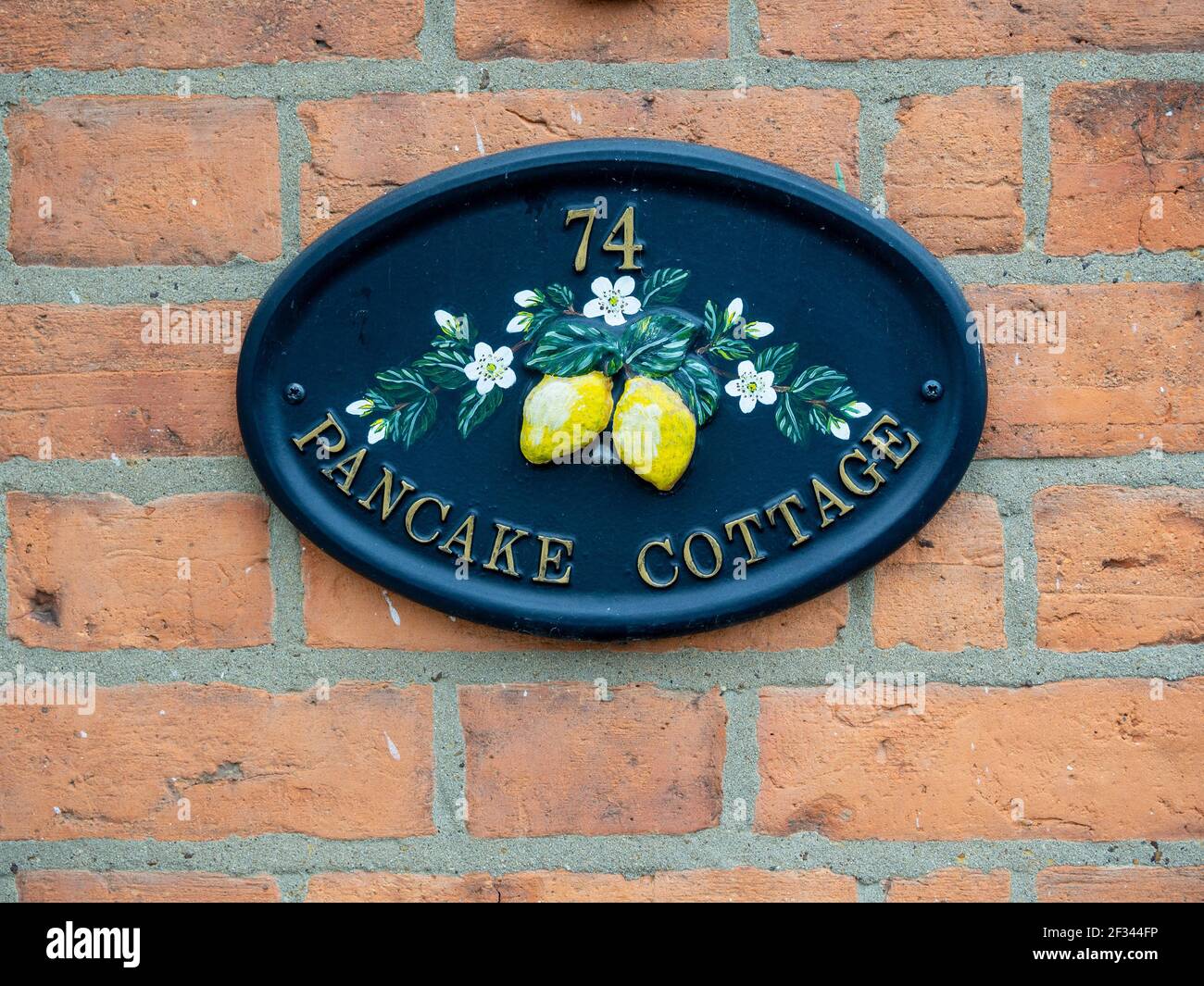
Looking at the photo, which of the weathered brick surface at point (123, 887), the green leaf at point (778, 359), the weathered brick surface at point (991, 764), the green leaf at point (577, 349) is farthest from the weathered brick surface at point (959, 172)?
the weathered brick surface at point (123, 887)

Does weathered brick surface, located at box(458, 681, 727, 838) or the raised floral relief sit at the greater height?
the raised floral relief

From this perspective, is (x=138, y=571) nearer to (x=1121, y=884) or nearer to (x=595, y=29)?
(x=595, y=29)

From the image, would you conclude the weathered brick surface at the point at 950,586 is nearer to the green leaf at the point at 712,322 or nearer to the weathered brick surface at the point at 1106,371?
the weathered brick surface at the point at 1106,371

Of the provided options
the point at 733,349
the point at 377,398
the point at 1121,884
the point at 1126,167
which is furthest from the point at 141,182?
the point at 1121,884

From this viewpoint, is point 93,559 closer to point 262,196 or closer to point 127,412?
point 127,412

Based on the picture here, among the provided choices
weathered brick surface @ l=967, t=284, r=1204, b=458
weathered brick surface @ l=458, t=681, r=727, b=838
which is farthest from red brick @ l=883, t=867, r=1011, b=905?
weathered brick surface @ l=967, t=284, r=1204, b=458

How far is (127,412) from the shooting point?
0.71 metres

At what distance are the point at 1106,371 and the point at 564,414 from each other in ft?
1.27

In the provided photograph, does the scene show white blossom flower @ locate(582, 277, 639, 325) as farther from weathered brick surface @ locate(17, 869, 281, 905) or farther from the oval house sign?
weathered brick surface @ locate(17, 869, 281, 905)

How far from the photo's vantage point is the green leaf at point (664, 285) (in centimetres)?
68

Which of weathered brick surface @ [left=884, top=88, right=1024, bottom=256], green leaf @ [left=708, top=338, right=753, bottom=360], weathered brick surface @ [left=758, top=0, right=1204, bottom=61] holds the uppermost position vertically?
weathered brick surface @ [left=758, top=0, right=1204, bottom=61]

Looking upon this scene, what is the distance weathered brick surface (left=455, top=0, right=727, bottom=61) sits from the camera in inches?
27.3

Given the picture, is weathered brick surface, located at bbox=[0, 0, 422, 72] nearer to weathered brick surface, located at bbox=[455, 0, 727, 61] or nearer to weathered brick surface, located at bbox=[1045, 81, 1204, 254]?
weathered brick surface, located at bbox=[455, 0, 727, 61]

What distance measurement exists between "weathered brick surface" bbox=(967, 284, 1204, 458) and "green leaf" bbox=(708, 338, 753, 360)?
6.7 inches
